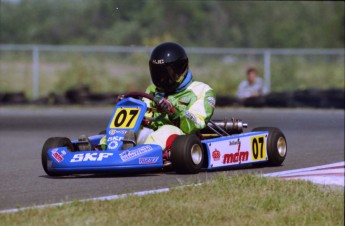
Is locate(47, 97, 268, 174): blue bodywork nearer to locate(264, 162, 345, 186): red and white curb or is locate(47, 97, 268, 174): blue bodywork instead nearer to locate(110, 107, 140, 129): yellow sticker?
locate(110, 107, 140, 129): yellow sticker

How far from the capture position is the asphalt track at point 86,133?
6305mm

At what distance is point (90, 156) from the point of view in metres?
7.00

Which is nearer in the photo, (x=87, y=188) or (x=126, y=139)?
(x=87, y=188)

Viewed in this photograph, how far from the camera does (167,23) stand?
35.7m

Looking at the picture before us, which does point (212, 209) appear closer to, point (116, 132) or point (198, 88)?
point (116, 132)

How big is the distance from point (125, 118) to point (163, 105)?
33 cm

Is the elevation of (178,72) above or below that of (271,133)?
above

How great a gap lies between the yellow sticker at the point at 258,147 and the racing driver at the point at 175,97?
525mm

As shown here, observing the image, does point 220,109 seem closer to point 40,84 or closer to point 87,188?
point 40,84

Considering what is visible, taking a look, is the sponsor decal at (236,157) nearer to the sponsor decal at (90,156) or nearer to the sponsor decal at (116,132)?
the sponsor decal at (116,132)

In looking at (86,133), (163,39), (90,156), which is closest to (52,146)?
(90,156)

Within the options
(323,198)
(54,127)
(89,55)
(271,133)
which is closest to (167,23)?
(89,55)

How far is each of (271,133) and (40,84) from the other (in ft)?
59.7

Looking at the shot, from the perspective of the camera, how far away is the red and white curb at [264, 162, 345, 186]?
728 centimetres
